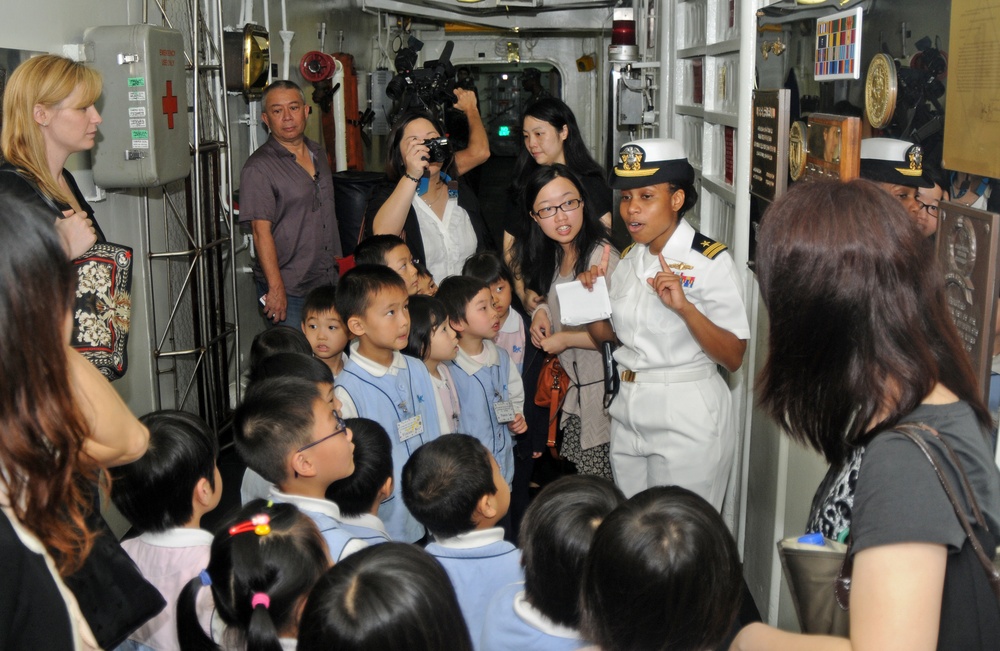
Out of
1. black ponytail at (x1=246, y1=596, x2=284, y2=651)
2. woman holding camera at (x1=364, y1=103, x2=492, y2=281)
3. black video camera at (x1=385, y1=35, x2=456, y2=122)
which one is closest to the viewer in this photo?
black ponytail at (x1=246, y1=596, x2=284, y2=651)

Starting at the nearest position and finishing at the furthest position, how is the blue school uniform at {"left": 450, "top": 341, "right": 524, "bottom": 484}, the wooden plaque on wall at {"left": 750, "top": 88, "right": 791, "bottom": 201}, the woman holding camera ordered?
Result: the wooden plaque on wall at {"left": 750, "top": 88, "right": 791, "bottom": 201} → the blue school uniform at {"left": 450, "top": 341, "right": 524, "bottom": 484} → the woman holding camera

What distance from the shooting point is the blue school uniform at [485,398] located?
10.2 ft

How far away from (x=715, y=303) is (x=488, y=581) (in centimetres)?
110

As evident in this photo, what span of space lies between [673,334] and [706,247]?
0.88 ft

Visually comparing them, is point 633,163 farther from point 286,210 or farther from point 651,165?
point 286,210

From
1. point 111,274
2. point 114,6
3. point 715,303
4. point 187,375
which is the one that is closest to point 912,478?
point 715,303

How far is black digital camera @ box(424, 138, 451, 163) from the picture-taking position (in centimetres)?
377

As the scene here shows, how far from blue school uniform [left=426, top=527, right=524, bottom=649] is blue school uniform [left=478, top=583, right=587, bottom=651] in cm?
17

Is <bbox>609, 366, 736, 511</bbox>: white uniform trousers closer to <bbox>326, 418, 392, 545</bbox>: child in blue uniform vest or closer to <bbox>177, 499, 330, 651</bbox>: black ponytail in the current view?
<bbox>326, 418, 392, 545</bbox>: child in blue uniform vest

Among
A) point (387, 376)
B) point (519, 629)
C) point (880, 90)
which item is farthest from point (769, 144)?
point (519, 629)

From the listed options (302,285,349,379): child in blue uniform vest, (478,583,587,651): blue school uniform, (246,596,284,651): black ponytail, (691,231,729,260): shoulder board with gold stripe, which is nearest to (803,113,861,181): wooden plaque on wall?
(691,231,729,260): shoulder board with gold stripe

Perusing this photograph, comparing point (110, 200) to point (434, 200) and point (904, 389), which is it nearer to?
point (434, 200)

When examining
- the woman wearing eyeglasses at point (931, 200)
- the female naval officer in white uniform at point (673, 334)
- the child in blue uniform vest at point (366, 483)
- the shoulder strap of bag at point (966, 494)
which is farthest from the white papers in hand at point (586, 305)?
the shoulder strap of bag at point (966, 494)

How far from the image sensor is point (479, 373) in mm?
3178
